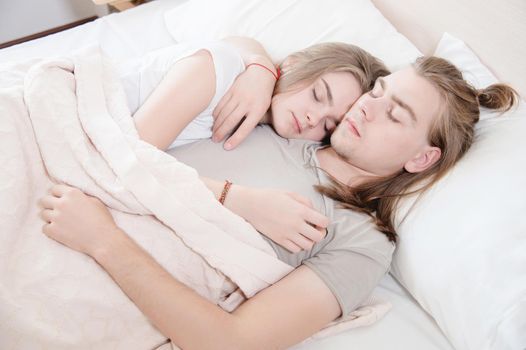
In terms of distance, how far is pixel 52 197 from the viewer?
2.84 feet

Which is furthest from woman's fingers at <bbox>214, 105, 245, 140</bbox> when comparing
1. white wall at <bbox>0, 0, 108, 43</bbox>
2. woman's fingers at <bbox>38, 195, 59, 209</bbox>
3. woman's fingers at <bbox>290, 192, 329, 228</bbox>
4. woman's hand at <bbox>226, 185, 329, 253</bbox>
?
white wall at <bbox>0, 0, 108, 43</bbox>

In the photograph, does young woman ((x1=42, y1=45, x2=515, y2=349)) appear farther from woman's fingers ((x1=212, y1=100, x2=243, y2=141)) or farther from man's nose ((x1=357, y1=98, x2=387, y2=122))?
woman's fingers ((x1=212, y1=100, x2=243, y2=141))

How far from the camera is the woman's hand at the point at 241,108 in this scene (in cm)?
112

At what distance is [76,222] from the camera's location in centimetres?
82

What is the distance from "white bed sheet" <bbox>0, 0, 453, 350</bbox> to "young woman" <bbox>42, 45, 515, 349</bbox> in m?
0.12

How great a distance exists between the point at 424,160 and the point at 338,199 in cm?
24

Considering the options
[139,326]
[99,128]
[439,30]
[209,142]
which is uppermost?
[439,30]

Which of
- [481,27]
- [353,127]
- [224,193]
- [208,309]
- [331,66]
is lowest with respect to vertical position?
[208,309]

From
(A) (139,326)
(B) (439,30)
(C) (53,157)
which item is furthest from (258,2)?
(A) (139,326)

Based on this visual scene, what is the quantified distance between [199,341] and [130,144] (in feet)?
1.42

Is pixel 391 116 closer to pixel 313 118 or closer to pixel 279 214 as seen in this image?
pixel 313 118

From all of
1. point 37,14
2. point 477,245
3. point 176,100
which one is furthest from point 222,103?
point 37,14

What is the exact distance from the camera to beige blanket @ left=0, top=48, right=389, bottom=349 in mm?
784

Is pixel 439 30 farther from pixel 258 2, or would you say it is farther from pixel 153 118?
pixel 153 118
